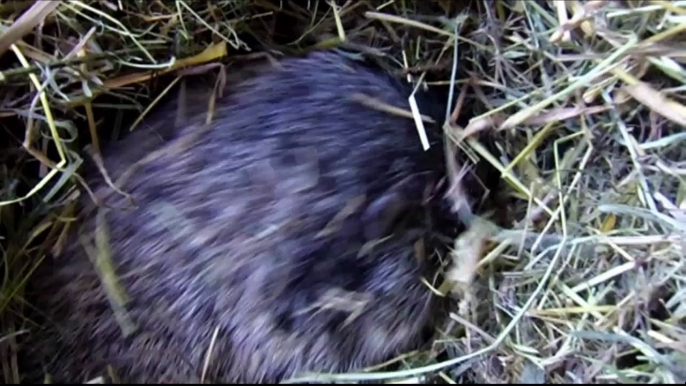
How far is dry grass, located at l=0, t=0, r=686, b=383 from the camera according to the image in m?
1.37

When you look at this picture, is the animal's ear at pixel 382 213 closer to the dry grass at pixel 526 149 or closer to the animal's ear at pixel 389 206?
the animal's ear at pixel 389 206

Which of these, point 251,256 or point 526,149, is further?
point 526,149

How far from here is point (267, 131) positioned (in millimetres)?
1458

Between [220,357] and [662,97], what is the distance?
760mm

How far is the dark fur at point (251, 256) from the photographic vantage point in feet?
4.53

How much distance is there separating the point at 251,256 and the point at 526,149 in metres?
0.47

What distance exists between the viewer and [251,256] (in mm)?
1380

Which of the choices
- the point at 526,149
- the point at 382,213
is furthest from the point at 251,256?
the point at 526,149

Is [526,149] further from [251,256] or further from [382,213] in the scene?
[251,256]

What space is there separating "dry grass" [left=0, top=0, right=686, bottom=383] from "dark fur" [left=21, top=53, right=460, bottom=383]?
67mm

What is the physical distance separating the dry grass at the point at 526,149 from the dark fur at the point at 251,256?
67mm

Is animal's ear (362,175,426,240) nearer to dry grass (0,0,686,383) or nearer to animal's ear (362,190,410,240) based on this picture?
animal's ear (362,190,410,240)

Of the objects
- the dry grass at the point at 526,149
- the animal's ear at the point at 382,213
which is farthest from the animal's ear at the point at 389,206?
the dry grass at the point at 526,149

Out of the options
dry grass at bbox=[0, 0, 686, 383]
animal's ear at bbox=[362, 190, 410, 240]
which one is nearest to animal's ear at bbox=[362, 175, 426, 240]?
animal's ear at bbox=[362, 190, 410, 240]
